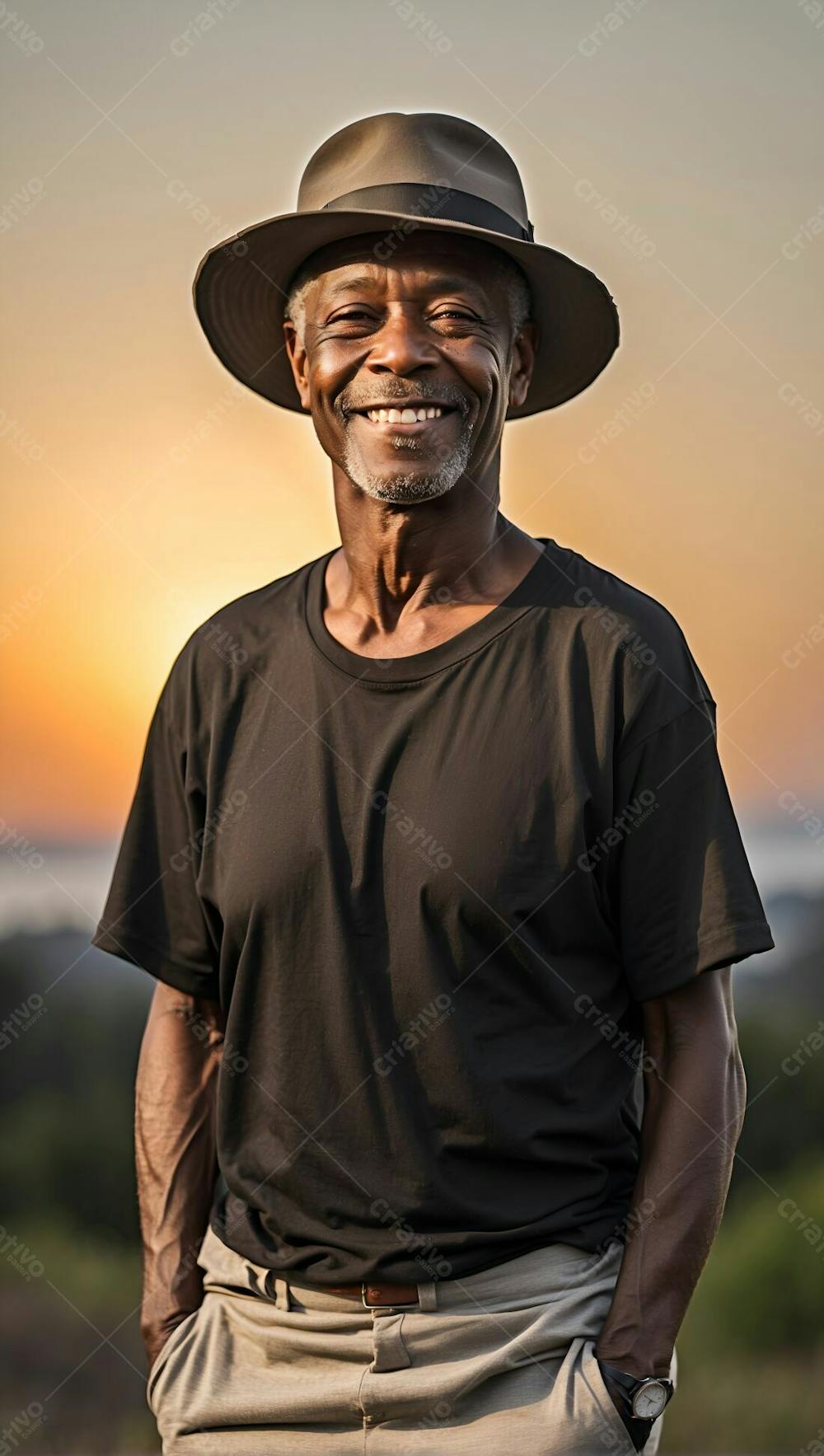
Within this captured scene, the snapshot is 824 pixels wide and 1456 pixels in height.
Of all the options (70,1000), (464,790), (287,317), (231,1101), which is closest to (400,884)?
(464,790)

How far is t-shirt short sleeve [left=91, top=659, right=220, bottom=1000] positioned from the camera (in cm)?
196

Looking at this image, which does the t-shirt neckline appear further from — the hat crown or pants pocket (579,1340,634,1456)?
pants pocket (579,1340,634,1456)

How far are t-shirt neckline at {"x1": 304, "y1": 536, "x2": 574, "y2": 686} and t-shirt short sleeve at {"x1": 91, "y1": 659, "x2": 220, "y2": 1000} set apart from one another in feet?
0.90

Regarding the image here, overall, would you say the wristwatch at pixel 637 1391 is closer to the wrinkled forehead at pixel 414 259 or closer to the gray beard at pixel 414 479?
the gray beard at pixel 414 479

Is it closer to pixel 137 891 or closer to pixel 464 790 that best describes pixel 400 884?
pixel 464 790

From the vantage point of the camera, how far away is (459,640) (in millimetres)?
1799

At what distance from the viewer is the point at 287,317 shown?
2.04 meters

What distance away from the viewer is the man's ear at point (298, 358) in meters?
1.97

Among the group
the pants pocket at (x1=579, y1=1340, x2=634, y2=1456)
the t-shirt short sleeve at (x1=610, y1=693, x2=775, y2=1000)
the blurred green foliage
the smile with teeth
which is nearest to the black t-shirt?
the t-shirt short sleeve at (x1=610, y1=693, x2=775, y2=1000)

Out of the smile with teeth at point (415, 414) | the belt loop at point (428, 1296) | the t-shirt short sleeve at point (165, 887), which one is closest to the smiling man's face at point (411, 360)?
the smile with teeth at point (415, 414)

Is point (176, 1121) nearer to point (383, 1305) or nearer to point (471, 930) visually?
point (383, 1305)

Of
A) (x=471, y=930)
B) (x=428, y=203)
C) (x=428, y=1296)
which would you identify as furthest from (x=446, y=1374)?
(x=428, y=203)

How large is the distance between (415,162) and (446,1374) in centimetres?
150

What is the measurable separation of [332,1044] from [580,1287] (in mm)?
405
